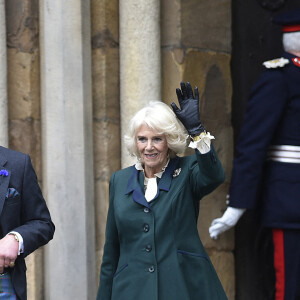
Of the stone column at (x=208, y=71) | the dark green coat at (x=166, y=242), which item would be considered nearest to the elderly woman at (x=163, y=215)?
the dark green coat at (x=166, y=242)

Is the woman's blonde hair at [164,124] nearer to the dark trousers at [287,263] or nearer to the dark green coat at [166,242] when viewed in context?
the dark green coat at [166,242]

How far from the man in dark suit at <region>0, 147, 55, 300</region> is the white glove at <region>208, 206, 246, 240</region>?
132 centimetres

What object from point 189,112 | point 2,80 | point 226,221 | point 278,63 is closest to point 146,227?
point 189,112

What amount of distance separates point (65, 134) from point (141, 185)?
3.44 ft

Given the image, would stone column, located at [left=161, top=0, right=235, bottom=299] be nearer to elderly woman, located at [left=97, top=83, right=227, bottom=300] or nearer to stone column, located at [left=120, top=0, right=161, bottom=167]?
stone column, located at [left=120, top=0, right=161, bottom=167]

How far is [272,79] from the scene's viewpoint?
4430mm

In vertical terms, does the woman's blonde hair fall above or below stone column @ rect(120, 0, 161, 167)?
below

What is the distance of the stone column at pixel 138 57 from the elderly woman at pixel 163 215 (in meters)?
1.03

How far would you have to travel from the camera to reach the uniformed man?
4.35 m

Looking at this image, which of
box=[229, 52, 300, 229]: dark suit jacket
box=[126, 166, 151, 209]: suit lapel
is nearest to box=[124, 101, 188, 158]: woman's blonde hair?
box=[126, 166, 151, 209]: suit lapel

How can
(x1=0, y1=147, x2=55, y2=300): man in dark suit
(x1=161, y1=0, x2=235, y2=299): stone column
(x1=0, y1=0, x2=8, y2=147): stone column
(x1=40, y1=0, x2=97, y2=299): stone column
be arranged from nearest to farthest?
1. (x1=0, y1=147, x2=55, y2=300): man in dark suit
2. (x1=0, y1=0, x2=8, y2=147): stone column
3. (x1=40, y1=0, x2=97, y2=299): stone column
4. (x1=161, y1=0, x2=235, y2=299): stone column

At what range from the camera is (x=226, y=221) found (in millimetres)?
4465

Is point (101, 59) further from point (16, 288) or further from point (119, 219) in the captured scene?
point (16, 288)

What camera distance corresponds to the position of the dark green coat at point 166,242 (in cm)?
333
